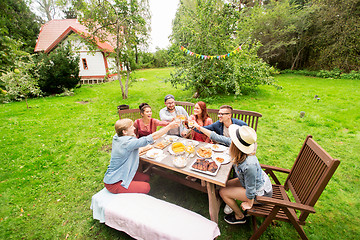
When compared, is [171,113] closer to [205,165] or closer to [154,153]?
[154,153]

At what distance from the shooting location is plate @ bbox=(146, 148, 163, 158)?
275 cm

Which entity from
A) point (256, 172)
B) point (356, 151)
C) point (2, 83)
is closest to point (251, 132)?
point (256, 172)

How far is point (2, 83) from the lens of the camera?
925cm

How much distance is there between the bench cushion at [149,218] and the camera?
192cm

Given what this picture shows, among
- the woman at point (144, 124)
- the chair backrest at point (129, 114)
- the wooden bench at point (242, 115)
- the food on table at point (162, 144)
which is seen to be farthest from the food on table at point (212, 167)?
the chair backrest at point (129, 114)

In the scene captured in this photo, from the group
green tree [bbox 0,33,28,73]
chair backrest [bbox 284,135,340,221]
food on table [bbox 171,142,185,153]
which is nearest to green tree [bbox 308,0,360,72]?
chair backrest [bbox 284,135,340,221]

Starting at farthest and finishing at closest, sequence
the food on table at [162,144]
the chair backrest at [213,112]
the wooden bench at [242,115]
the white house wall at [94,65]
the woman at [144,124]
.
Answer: the white house wall at [94,65] → the chair backrest at [213,112] → the wooden bench at [242,115] → the woman at [144,124] → the food on table at [162,144]

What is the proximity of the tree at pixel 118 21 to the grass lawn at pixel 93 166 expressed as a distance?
172 inches

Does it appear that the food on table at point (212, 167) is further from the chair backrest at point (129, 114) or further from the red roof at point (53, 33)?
the red roof at point (53, 33)

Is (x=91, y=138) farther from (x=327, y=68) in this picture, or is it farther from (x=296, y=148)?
(x=327, y=68)

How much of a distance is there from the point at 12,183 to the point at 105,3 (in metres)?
9.46

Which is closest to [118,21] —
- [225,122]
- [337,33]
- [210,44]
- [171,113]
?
[210,44]

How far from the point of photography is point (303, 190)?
2.20m

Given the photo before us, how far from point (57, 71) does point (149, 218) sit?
1474 centimetres
